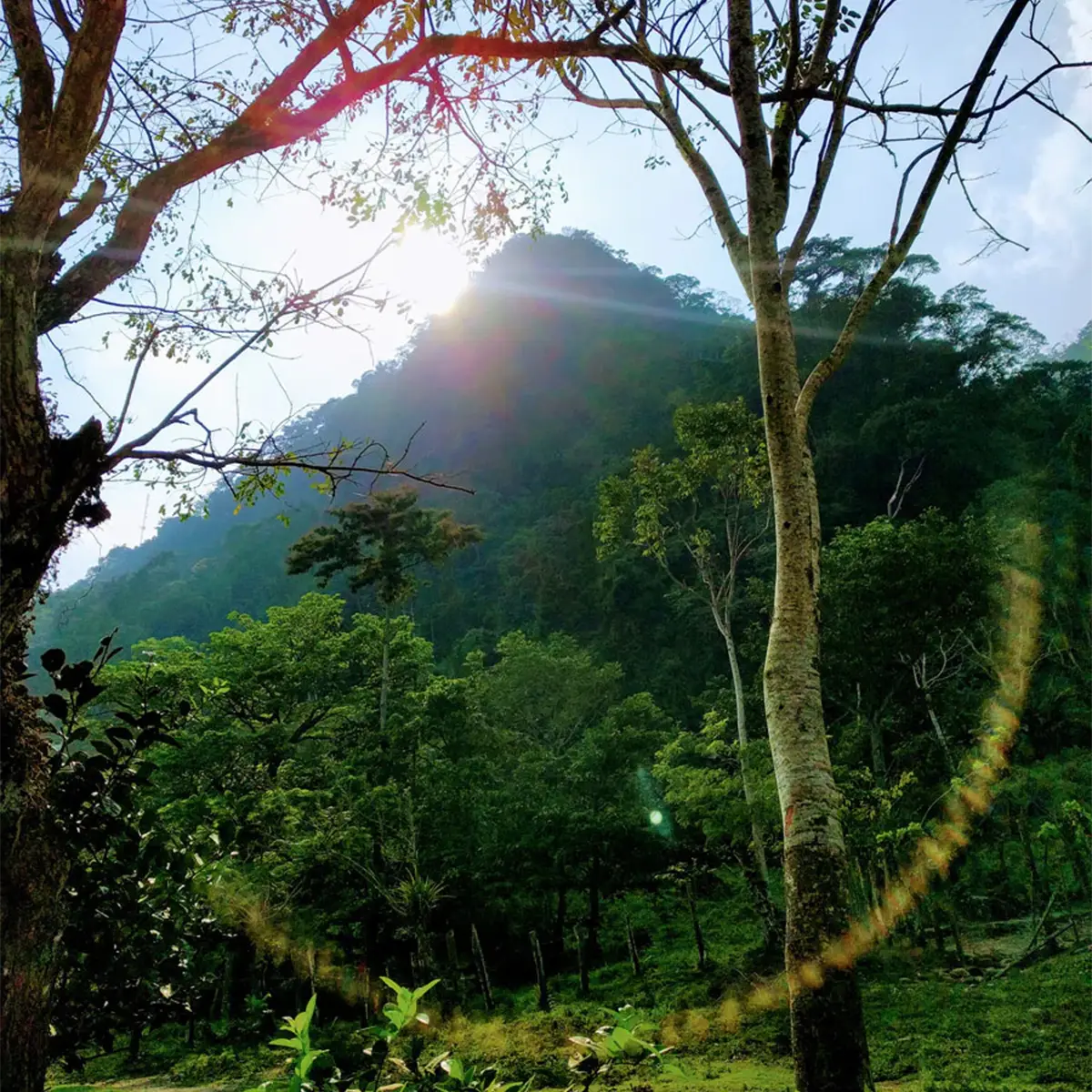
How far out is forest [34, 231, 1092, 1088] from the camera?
2781 millimetres

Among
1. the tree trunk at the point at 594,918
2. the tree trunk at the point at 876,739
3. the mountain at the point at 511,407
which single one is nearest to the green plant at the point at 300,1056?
the tree trunk at the point at 876,739

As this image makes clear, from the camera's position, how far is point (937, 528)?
13.5 m

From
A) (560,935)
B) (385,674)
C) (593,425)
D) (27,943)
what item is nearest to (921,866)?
(560,935)

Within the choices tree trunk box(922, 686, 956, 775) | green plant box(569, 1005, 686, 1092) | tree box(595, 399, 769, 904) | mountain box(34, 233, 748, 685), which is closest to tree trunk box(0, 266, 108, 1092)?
green plant box(569, 1005, 686, 1092)

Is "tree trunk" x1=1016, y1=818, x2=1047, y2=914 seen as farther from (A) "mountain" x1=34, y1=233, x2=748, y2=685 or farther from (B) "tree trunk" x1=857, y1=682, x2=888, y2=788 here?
(A) "mountain" x1=34, y1=233, x2=748, y2=685

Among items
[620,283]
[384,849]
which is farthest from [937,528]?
[620,283]

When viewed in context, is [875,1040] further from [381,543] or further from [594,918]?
[381,543]

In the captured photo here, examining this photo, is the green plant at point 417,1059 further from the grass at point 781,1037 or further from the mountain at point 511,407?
the mountain at point 511,407

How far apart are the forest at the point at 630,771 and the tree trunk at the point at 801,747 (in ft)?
4.82

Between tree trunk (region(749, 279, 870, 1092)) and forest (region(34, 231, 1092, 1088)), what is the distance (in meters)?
1.47

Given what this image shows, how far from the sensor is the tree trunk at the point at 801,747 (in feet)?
7.93

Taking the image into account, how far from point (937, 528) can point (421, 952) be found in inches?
428

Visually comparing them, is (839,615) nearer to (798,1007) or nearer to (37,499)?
(798,1007)

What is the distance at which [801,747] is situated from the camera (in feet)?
9.28
